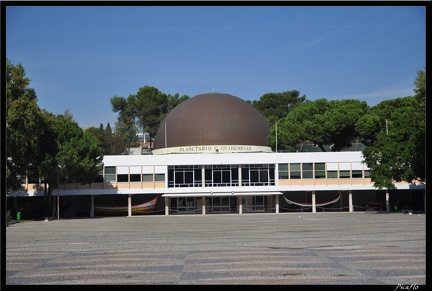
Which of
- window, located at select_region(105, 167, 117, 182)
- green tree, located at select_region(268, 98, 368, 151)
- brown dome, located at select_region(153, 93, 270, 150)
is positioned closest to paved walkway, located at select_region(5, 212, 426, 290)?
window, located at select_region(105, 167, 117, 182)

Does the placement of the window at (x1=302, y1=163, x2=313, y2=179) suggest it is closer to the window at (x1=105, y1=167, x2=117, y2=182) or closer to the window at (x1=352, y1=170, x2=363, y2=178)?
the window at (x1=352, y1=170, x2=363, y2=178)

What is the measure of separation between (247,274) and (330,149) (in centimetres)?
6237

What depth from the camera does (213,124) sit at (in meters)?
68.5

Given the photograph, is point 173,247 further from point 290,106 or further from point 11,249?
point 290,106

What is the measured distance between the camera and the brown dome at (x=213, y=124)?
223ft

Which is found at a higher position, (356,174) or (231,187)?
(356,174)

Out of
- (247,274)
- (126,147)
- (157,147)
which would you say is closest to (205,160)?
(157,147)

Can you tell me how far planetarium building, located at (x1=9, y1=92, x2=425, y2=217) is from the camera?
59969 millimetres

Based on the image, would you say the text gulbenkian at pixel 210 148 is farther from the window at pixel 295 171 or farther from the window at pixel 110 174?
the window at pixel 110 174

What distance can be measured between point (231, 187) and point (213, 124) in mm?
10175

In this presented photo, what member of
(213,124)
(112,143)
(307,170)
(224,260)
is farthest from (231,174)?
(224,260)

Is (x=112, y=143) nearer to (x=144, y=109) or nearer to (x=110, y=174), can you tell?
(x=144, y=109)

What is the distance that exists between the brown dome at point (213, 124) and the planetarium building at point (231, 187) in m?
7.08
